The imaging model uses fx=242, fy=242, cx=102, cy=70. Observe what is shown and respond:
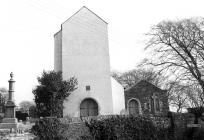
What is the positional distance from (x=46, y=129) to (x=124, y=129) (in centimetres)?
354

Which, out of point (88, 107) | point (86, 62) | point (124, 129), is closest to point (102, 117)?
point (124, 129)

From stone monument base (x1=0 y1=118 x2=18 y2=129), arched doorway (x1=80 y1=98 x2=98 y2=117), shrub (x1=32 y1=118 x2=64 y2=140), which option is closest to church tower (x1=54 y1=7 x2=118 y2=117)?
arched doorway (x1=80 y1=98 x2=98 y2=117)

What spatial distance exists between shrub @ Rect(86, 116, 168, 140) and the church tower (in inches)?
452

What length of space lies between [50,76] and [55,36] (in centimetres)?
560

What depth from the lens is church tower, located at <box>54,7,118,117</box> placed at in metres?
23.6

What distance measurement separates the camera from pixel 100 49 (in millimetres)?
24688

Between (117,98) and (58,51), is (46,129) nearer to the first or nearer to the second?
(117,98)

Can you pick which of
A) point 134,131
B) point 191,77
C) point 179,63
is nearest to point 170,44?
point 179,63

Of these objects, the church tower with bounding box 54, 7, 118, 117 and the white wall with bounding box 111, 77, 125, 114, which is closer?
the church tower with bounding box 54, 7, 118, 117

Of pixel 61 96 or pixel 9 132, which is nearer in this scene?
pixel 9 132

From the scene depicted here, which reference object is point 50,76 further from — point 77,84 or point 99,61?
point 99,61

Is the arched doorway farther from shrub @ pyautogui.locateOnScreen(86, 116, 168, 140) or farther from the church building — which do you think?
shrub @ pyautogui.locateOnScreen(86, 116, 168, 140)

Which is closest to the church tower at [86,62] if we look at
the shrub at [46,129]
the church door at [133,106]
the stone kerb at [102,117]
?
the church door at [133,106]

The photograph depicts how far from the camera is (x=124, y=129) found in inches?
440
